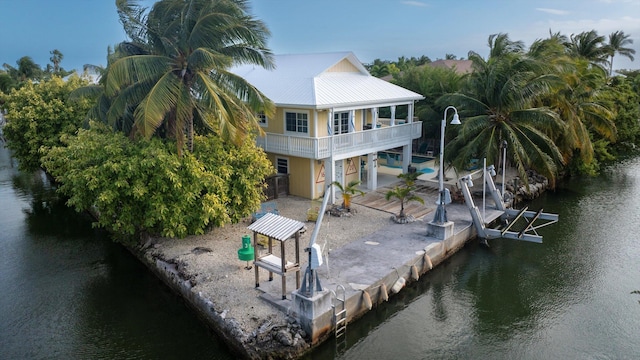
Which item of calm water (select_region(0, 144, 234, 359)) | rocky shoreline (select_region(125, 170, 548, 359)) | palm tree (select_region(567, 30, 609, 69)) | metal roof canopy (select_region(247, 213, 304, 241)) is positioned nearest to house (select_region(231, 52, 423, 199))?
rocky shoreline (select_region(125, 170, 548, 359))

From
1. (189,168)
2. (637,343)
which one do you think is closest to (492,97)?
(637,343)

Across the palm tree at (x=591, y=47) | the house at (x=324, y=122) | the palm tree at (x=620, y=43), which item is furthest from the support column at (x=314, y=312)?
the palm tree at (x=620, y=43)

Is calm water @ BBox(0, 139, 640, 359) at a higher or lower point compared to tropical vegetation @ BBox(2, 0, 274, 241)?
lower

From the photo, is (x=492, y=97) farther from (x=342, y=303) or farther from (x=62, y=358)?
(x=62, y=358)

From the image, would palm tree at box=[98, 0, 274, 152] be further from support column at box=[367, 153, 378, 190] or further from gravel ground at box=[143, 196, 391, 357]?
support column at box=[367, 153, 378, 190]

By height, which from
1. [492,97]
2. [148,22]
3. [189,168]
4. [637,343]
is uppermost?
[148,22]

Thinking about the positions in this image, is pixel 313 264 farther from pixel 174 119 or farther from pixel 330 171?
pixel 330 171
